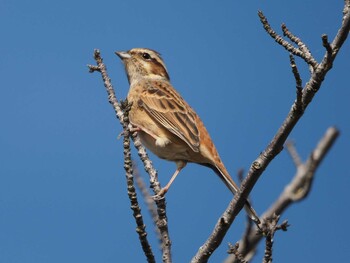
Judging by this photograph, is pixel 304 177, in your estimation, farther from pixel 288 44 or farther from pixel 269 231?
pixel 288 44

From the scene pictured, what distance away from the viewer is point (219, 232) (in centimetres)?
456

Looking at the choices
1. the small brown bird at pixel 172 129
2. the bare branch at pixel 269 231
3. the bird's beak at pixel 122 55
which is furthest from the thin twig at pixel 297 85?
the bird's beak at pixel 122 55

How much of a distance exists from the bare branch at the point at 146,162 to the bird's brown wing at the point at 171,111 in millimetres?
1540

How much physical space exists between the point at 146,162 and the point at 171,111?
238 centimetres

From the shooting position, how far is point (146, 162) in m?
5.60

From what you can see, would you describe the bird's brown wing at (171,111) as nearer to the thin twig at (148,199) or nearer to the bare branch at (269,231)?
the thin twig at (148,199)

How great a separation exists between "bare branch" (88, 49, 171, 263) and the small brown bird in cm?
133

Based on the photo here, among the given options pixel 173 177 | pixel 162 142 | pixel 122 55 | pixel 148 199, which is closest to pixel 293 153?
pixel 148 199

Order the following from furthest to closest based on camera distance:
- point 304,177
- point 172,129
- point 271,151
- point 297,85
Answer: point 172,129
point 271,151
point 297,85
point 304,177

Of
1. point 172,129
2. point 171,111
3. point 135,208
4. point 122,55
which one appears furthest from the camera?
point 122,55

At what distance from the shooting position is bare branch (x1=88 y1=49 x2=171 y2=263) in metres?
4.93

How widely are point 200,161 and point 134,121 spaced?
101 centimetres

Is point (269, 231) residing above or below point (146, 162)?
below

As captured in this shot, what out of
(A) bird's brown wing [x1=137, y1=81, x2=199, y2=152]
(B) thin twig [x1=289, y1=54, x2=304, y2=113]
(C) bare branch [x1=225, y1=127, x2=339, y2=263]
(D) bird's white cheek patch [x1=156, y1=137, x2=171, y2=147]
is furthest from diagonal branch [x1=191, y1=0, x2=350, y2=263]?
(D) bird's white cheek patch [x1=156, y1=137, x2=171, y2=147]
